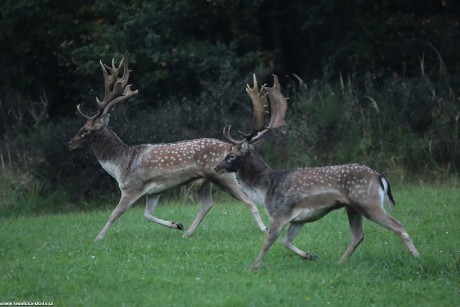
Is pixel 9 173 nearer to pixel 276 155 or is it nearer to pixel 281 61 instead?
pixel 276 155

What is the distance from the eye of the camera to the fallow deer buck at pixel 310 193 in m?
10.2

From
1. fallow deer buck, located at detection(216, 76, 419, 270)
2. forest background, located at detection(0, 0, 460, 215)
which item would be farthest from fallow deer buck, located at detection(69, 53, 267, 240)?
forest background, located at detection(0, 0, 460, 215)

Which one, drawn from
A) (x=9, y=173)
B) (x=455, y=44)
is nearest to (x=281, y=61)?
(x=455, y=44)

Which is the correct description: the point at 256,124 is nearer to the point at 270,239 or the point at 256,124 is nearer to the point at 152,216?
the point at 270,239

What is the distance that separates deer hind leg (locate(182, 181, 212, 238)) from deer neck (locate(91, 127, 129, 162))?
4.06ft

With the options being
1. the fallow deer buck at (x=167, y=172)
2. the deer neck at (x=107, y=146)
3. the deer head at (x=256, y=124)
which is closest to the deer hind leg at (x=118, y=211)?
the fallow deer buck at (x=167, y=172)

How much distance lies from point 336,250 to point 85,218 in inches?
210

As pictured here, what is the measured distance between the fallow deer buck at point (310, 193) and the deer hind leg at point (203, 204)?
1.97 metres

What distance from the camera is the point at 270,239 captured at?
10219 millimetres

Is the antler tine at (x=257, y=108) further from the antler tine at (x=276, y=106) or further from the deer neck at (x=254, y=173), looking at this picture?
the deer neck at (x=254, y=173)

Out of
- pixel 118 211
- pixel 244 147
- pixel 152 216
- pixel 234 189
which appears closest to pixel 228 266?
pixel 244 147

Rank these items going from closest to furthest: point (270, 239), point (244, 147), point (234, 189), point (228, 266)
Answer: point (270, 239)
point (228, 266)
point (244, 147)
point (234, 189)

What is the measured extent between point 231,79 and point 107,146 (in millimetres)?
7796

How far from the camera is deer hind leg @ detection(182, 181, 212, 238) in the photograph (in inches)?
509
